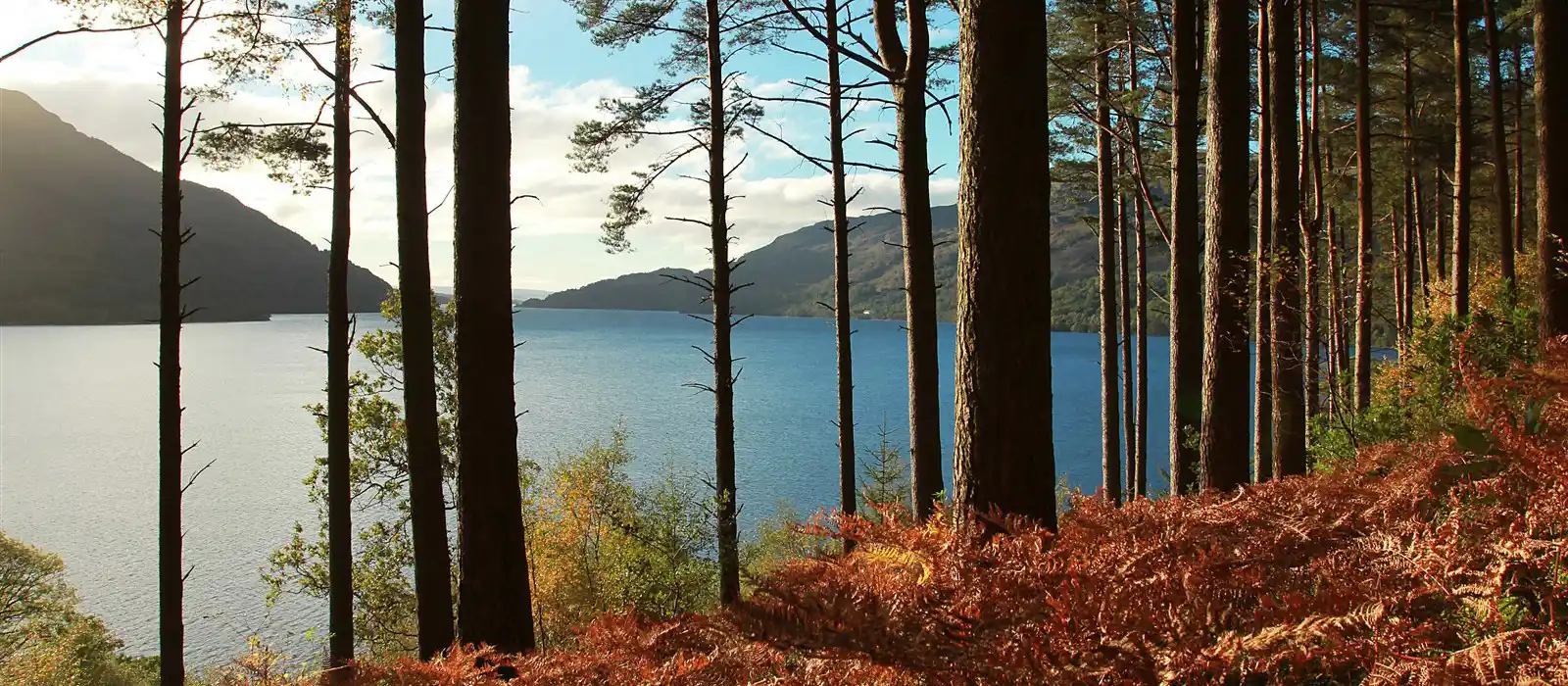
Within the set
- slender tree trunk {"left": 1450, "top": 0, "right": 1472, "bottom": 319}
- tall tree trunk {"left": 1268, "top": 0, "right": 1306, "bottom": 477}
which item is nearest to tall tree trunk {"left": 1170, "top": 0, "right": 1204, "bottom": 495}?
tall tree trunk {"left": 1268, "top": 0, "right": 1306, "bottom": 477}

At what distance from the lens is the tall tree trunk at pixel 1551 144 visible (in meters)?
7.56

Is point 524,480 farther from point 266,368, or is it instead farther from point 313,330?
point 313,330

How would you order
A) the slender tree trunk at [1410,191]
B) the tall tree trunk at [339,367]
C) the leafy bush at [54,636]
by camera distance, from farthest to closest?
the slender tree trunk at [1410,191] < the leafy bush at [54,636] < the tall tree trunk at [339,367]

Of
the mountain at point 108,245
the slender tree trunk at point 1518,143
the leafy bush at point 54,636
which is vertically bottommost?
the leafy bush at point 54,636

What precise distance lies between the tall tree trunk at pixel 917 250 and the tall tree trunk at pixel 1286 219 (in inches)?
118

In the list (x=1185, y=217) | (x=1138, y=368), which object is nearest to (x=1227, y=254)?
(x=1185, y=217)

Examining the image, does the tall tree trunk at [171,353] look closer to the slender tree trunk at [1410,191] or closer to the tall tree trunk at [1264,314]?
the tall tree trunk at [1264,314]

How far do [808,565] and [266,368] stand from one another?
8692 centimetres

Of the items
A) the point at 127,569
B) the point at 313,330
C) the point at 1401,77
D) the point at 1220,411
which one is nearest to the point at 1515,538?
the point at 1220,411

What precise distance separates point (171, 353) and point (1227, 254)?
9.65m

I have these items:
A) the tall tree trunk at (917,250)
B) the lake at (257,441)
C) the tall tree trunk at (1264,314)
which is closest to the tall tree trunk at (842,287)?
the tall tree trunk at (917,250)

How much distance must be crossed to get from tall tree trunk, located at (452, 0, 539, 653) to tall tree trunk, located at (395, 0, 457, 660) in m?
2.34

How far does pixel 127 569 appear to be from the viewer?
83.9 feet

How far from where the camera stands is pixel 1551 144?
7656 mm
